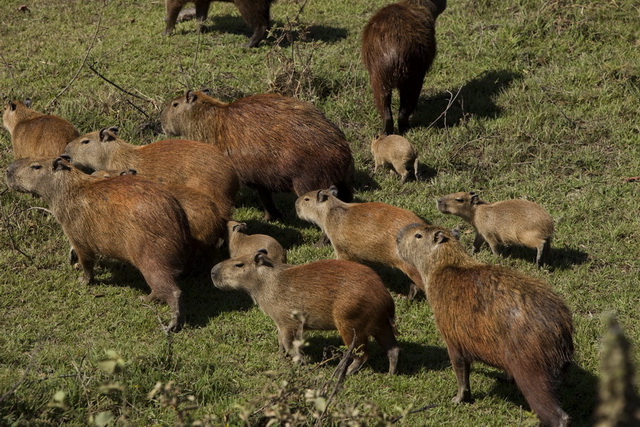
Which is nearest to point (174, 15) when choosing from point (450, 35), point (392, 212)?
point (450, 35)

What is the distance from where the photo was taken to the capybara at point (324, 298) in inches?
174

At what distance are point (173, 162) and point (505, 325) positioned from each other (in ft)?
10.3

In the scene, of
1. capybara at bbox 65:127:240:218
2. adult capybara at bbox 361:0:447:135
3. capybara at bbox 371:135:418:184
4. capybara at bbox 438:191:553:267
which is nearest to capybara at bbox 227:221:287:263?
capybara at bbox 65:127:240:218

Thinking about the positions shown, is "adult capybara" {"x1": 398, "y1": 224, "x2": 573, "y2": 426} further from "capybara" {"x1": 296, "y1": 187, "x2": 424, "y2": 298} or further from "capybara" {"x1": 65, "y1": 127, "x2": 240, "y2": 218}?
"capybara" {"x1": 65, "y1": 127, "x2": 240, "y2": 218}

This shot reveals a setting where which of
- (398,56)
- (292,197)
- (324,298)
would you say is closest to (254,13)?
(398,56)

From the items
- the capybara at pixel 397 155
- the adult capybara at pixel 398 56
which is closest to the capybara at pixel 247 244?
the capybara at pixel 397 155

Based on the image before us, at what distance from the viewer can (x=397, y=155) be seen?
6.76 m

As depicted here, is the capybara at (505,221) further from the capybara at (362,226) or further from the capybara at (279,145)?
the capybara at (279,145)

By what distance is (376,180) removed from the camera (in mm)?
7031

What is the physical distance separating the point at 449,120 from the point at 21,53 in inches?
198

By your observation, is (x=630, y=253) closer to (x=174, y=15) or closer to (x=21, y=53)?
(x=174, y=15)

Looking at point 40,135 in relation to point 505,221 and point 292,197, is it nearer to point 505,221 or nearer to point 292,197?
point 292,197

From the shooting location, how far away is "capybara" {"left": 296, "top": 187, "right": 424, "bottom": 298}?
5.30 m

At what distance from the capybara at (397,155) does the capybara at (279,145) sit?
1.57ft
